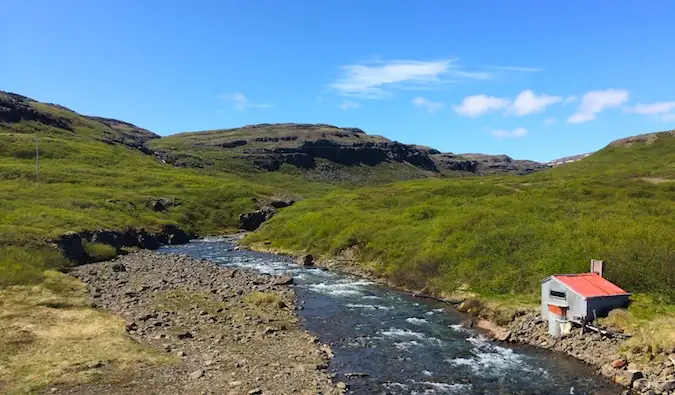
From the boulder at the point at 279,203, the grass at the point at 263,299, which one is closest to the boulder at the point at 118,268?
the grass at the point at 263,299

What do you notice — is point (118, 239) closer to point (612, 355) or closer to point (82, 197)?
point (82, 197)

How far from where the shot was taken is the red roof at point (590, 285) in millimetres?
33831

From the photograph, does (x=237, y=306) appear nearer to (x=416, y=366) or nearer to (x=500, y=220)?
(x=416, y=366)

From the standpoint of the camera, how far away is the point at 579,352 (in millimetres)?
31312

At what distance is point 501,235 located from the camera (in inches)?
2196

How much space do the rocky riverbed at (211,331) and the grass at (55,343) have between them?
3.39ft

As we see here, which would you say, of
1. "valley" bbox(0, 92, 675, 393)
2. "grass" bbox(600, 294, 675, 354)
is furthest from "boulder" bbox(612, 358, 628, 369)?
"grass" bbox(600, 294, 675, 354)

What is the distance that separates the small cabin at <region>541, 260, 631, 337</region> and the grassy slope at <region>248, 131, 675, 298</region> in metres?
4.38

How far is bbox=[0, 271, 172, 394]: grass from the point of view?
82.5ft

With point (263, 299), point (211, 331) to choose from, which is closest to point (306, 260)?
point (263, 299)

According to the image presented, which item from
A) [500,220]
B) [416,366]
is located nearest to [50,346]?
[416,366]

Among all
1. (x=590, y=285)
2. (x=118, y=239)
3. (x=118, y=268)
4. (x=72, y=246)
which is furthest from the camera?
(x=118, y=239)

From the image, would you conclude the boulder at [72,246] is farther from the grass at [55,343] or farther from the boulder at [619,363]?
the boulder at [619,363]

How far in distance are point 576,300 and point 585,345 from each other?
3.25 metres
